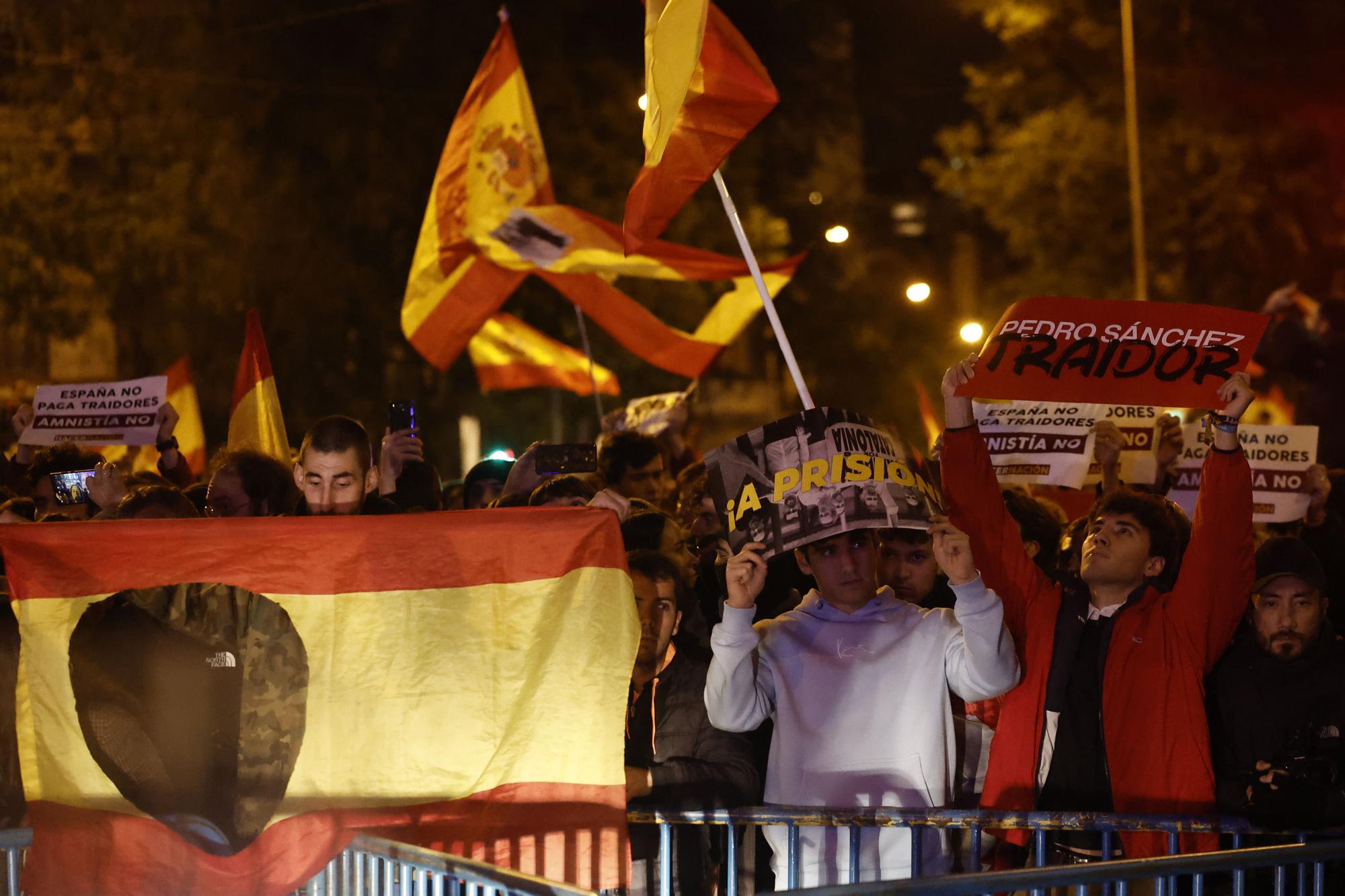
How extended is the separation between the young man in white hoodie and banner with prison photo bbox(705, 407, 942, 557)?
10cm

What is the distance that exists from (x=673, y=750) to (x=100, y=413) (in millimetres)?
5336

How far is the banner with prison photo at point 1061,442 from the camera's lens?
8.09 m

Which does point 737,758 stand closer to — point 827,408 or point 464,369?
point 827,408

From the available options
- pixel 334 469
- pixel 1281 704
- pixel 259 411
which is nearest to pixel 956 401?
pixel 1281 704

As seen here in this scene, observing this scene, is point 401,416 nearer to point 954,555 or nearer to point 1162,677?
point 954,555

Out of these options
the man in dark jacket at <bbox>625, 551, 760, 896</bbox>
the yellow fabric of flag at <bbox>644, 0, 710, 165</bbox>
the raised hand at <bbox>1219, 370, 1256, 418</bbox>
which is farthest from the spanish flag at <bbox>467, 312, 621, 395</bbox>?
the raised hand at <bbox>1219, 370, 1256, 418</bbox>

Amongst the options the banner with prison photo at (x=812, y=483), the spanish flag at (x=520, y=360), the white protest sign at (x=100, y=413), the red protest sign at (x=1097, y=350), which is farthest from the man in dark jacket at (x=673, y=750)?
the spanish flag at (x=520, y=360)

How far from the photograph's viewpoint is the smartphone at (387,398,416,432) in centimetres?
716

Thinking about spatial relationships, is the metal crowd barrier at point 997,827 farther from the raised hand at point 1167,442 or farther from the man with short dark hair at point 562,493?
the raised hand at point 1167,442

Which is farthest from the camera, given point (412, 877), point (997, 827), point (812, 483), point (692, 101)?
point (692, 101)

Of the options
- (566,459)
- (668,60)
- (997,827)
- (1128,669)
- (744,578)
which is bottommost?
(997,827)

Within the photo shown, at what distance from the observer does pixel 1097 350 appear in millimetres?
5832

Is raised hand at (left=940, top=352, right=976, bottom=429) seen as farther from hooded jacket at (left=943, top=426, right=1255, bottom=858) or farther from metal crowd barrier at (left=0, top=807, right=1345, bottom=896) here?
metal crowd barrier at (left=0, top=807, right=1345, bottom=896)

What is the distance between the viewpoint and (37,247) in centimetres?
1961
